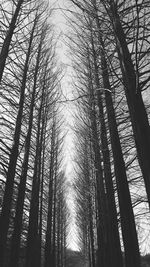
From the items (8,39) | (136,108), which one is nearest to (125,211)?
(136,108)

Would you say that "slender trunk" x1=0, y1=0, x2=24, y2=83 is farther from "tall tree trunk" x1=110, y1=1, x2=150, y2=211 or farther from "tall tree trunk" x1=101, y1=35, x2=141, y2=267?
"tall tree trunk" x1=110, y1=1, x2=150, y2=211

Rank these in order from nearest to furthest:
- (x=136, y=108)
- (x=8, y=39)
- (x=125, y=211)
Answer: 1. (x=136, y=108)
2. (x=125, y=211)
3. (x=8, y=39)

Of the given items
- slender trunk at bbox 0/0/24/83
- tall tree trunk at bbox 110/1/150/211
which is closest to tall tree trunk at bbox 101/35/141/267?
tall tree trunk at bbox 110/1/150/211

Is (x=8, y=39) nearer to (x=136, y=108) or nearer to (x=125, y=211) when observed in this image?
(x=136, y=108)

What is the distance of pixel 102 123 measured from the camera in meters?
5.64

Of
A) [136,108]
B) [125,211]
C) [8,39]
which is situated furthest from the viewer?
[8,39]

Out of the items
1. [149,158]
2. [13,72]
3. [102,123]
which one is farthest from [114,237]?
[13,72]

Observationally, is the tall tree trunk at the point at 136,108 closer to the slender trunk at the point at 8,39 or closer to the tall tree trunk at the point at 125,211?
the tall tree trunk at the point at 125,211

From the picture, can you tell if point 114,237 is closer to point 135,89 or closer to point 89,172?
point 135,89

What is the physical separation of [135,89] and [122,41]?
0.63m

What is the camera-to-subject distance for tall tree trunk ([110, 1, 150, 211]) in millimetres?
1813

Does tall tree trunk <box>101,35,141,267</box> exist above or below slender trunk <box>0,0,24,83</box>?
below

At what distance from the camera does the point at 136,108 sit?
2057mm

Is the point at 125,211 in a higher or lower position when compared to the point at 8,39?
lower
